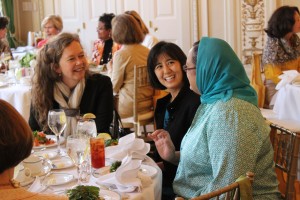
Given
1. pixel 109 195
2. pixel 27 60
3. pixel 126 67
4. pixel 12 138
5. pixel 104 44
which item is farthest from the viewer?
pixel 104 44

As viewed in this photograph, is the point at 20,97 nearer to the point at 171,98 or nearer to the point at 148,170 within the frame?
the point at 171,98

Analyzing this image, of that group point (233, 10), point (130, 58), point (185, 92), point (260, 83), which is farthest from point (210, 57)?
point (233, 10)

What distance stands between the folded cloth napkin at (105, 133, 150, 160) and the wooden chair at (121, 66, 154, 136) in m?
1.87

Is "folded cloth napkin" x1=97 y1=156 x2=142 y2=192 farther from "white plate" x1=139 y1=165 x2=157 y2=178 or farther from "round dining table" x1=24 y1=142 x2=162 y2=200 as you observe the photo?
"white plate" x1=139 y1=165 x2=157 y2=178

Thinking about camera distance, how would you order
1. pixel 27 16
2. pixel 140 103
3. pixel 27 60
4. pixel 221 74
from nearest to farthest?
pixel 221 74
pixel 140 103
pixel 27 60
pixel 27 16

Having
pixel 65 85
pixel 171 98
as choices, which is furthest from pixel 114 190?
pixel 65 85

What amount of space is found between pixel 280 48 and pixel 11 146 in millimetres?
3733

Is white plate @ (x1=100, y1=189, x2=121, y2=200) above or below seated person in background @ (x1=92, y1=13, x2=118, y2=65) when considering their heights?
below

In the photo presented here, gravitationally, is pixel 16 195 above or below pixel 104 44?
below

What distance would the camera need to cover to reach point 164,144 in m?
2.30

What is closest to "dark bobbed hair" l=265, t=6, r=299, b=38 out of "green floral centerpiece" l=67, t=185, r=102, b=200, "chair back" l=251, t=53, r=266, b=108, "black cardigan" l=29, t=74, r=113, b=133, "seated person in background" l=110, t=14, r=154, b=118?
"chair back" l=251, t=53, r=266, b=108

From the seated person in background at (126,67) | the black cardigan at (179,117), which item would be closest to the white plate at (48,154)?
the black cardigan at (179,117)

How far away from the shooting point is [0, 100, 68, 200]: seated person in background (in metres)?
1.20

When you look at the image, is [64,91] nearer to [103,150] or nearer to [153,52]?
[153,52]
